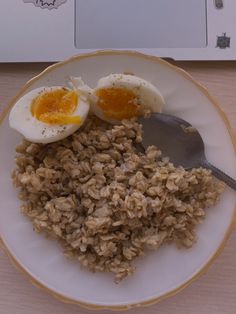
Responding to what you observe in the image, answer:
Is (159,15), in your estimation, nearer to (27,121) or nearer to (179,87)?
(179,87)

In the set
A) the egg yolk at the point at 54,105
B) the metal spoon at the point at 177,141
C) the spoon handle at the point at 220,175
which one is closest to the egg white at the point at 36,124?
the egg yolk at the point at 54,105

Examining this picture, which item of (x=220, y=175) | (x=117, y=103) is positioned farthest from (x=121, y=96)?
(x=220, y=175)

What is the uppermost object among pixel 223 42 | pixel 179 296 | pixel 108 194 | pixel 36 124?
pixel 223 42

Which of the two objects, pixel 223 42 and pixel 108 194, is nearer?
pixel 108 194

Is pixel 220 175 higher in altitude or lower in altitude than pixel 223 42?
lower

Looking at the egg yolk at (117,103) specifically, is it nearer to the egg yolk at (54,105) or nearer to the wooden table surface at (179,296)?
the egg yolk at (54,105)

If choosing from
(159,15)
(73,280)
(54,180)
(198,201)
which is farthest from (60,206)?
(159,15)

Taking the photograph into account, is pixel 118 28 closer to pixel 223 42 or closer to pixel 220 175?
pixel 223 42
